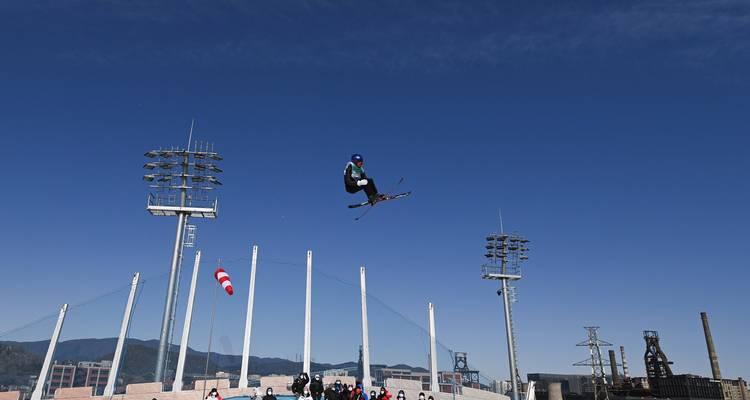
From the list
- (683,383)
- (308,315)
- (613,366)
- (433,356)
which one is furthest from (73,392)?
(613,366)

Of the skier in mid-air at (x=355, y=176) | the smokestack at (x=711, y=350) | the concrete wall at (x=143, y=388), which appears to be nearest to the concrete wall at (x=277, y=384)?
the concrete wall at (x=143, y=388)

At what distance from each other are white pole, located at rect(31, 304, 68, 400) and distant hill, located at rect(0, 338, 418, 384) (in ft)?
1.43

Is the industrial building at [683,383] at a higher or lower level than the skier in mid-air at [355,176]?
lower

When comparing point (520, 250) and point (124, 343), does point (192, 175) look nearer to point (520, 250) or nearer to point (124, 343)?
point (124, 343)

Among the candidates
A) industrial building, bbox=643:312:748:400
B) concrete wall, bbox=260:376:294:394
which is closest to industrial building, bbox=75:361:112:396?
concrete wall, bbox=260:376:294:394

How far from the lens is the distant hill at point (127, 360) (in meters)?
22.7

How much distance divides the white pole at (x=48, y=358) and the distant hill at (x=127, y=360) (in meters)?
0.43

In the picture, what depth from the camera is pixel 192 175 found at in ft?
107

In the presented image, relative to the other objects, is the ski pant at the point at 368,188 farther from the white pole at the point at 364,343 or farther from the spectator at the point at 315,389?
the white pole at the point at 364,343

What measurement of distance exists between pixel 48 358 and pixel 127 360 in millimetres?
4007

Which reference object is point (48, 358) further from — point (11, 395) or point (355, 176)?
point (355, 176)

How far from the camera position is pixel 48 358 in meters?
22.1

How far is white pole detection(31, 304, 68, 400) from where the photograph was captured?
819 inches

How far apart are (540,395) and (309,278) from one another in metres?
69.7
